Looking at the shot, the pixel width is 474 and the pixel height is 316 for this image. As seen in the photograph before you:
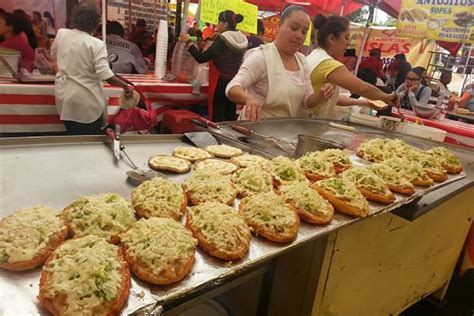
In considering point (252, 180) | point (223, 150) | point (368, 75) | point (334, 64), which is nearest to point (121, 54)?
point (334, 64)

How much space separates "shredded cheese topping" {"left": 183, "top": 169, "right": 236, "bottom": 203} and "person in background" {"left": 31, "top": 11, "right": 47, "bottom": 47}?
4.88 m

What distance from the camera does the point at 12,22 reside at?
15.2 ft

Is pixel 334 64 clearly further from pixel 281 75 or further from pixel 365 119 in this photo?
pixel 365 119

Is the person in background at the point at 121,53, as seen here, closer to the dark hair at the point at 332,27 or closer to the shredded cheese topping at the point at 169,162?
the dark hair at the point at 332,27

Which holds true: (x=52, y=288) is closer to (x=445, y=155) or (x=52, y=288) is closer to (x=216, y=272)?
(x=216, y=272)

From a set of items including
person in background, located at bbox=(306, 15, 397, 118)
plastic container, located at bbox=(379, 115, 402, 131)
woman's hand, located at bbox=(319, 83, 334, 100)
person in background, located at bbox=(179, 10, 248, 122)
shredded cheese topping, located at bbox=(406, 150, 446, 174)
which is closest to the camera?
shredded cheese topping, located at bbox=(406, 150, 446, 174)

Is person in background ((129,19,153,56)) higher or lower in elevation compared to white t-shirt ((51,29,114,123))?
higher

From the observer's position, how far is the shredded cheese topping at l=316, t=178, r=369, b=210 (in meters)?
1.76

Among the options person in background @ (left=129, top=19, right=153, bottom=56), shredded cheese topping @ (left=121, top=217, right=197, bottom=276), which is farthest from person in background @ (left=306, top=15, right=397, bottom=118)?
person in background @ (left=129, top=19, right=153, bottom=56)

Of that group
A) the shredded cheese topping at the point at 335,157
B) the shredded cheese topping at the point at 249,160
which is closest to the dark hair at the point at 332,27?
the shredded cheese topping at the point at 335,157

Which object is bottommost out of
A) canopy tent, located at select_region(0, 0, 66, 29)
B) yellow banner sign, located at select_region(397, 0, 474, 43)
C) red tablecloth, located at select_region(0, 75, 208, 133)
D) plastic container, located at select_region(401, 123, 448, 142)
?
red tablecloth, located at select_region(0, 75, 208, 133)

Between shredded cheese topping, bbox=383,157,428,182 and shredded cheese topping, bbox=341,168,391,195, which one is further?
shredded cheese topping, bbox=383,157,428,182

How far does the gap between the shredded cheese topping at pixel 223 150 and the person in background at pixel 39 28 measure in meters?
4.43

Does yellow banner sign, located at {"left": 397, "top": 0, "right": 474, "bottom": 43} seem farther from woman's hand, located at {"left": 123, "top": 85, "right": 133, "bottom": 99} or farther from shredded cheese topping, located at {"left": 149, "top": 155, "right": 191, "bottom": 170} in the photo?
shredded cheese topping, located at {"left": 149, "top": 155, "right": 191, "bottom": 170}
